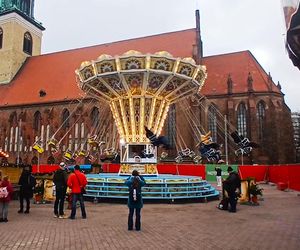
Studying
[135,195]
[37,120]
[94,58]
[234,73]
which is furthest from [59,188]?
[94,58]

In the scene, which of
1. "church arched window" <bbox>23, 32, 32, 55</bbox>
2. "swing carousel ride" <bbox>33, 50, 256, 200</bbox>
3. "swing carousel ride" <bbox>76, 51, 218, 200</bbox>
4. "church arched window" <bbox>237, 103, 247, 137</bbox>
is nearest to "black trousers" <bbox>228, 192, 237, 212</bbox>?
"swing carousel ride" <bbox>33, 50, 256, 200</bbox>

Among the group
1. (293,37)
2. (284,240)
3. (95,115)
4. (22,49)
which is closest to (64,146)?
(95,115)

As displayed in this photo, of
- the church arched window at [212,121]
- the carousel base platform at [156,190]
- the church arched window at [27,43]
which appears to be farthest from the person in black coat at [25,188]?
the church arched window at [27,43]

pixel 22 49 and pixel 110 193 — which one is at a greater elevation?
pixel 22 49

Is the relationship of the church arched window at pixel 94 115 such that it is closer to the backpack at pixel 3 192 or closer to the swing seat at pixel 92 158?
the swing seat at pixel 92 158

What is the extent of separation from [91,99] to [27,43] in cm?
2057

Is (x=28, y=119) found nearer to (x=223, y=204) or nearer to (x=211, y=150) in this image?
(x=211, y=150)

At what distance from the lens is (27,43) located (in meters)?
53.5

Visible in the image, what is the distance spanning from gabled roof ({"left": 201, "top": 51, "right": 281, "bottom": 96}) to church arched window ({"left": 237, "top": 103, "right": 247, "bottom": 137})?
1.99m

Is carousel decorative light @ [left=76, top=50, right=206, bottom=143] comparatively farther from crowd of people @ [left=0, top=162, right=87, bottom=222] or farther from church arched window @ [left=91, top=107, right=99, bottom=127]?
church arched window @ [left=91, top=107, right=99, bottom=127]

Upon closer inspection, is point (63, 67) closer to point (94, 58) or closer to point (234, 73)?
point (94, 58)

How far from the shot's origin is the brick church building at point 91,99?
3762 cm

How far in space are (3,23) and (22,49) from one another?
478 cm

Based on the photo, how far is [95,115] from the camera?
4200 centimetres
